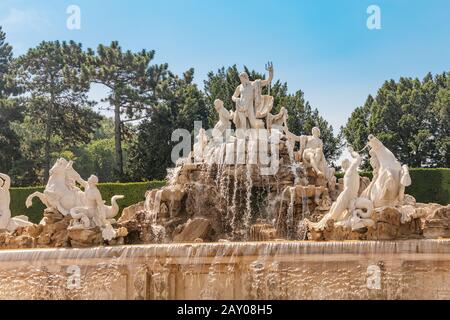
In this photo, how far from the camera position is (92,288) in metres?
15.1

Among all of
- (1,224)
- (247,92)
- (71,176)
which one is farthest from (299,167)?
(1,224)

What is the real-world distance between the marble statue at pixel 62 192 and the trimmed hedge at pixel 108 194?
1263 cm

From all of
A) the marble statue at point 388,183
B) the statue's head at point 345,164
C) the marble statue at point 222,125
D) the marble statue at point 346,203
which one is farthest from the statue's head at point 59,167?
the marble statue at point 388,183

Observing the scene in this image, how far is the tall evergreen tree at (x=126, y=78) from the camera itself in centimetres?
4259

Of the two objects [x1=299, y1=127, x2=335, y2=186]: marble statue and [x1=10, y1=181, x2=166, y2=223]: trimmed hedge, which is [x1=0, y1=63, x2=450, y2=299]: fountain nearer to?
[x1=299, y1=127, x2=335, y2=186]: marble statue

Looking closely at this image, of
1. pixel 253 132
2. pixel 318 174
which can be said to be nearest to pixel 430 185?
pixel 318 174

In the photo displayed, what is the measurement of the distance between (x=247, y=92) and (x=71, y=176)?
25.2 ft

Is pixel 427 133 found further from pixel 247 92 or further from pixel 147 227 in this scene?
pixel 147 227

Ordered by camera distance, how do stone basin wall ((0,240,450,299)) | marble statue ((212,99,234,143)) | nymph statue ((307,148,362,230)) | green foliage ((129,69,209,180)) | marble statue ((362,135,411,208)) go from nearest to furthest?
stone basin wall ((0,240,450,299)), marble statue ((362,135,411,208)), nymph statue ((307,148,362,230)), marble statue ((212,99,234,143)), green foliage ((129,69,209,180))

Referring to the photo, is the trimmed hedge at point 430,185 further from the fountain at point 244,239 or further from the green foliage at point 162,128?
the green foliage at point 162,128

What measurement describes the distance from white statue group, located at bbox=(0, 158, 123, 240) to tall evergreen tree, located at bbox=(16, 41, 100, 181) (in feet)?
84.5

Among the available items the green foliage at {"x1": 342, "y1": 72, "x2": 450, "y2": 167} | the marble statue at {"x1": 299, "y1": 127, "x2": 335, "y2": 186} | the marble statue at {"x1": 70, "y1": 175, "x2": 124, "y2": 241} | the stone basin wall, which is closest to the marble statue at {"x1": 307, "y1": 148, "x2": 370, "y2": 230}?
the stone basin wall

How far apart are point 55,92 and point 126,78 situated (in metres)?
4.74

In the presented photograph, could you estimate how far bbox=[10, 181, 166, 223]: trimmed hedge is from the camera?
31656 mm
